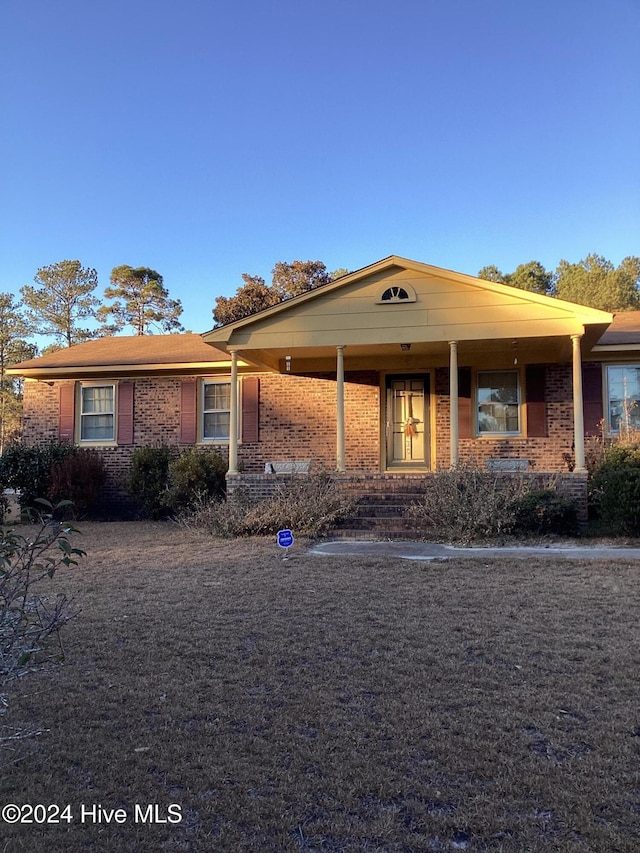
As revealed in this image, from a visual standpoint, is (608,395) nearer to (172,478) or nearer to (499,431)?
(499,431)

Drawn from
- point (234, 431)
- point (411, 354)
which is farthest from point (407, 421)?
point (234, 431)

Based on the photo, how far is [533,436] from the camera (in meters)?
12.7

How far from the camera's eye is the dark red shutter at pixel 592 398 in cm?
1246

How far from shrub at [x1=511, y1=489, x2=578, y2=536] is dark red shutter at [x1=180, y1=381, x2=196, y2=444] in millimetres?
8045

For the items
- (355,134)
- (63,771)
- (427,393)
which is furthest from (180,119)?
(63,771)

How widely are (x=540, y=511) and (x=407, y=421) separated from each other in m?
5.08

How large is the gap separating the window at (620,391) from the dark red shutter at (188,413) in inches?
366

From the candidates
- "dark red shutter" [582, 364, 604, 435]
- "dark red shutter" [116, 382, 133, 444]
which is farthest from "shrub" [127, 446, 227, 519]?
"dark red shutter" [582, 364, 604, 435]

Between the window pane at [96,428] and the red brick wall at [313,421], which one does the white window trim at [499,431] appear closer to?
the red brick wall at [313,421]

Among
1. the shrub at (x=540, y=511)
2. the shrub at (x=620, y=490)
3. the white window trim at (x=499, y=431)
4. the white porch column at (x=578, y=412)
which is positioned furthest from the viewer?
the white window trim at (x=499, y=431)

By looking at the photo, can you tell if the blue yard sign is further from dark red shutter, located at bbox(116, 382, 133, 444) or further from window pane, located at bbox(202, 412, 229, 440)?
dark red shutter, located at bbox(116, 382, 133, 444)

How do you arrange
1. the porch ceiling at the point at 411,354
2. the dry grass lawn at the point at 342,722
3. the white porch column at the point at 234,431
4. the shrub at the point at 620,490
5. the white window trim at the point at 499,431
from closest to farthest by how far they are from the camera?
the dry grass lawn at the point at 342,722, the shrub at the point at 620,490, the white porch column at the point at 234,431, the porch ceiling at the point at 411,354, the white window trim at the point at 499,431

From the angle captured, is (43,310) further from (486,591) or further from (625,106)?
(486,591)

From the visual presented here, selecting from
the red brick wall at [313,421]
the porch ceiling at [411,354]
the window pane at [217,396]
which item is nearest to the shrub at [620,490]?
the porch ceiling at [411,354]
